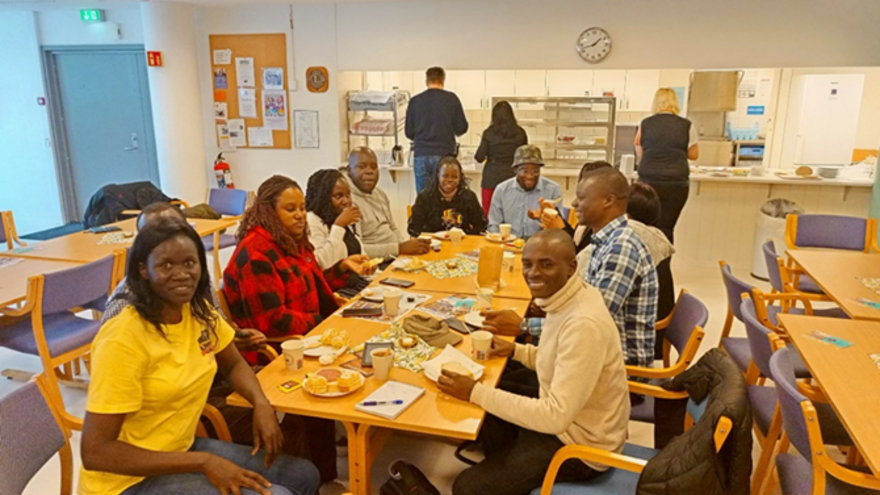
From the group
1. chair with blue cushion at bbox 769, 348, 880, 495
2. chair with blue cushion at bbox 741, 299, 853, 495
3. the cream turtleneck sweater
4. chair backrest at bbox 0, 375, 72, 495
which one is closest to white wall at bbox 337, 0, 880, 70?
chair with blue cushion at bbox 741, 299, 853, 495

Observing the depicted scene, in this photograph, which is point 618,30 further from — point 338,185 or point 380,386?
point 380,386

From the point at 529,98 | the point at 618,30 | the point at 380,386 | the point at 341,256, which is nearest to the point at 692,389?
the point at 380,386

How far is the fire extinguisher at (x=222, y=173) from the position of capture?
6.82m

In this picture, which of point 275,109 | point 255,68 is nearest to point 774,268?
point 275,109

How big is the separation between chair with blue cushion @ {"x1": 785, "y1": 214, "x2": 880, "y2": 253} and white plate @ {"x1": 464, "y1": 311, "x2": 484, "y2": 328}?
2.85 m

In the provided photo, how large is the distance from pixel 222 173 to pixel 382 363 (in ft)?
18.1

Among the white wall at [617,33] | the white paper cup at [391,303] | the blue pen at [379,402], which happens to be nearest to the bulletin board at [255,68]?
the white wall at [617,33]

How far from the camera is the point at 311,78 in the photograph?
21.4 feet

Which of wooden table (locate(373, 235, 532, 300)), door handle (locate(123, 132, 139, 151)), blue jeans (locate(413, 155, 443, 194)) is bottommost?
wooden table (locate(373, 235, 532, 300))

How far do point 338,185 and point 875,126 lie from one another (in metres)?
6.94

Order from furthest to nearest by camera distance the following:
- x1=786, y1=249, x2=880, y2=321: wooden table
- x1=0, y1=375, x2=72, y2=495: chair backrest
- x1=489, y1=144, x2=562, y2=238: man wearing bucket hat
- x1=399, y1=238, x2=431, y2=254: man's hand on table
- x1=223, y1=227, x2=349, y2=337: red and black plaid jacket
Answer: x1=489, y1=144, x2=562, y2=238: man wearing bucket hat → x1=399, y1=238, x2=431, y2=254: man's hand on table → x1=786, y1=249, x2=880, y2=321: wooden table → x1=223, y1=227, x2=349, y2=337: red and black plaid jacket → x1=0, y1=375, x2=72, y2=495: chair backrest

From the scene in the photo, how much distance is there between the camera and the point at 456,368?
1957mm

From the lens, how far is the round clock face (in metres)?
5.79

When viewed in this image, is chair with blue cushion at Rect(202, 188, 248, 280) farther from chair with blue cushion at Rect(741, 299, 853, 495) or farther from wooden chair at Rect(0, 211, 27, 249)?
chair with blue cushion at Rect(741, 299, 853, 495)
